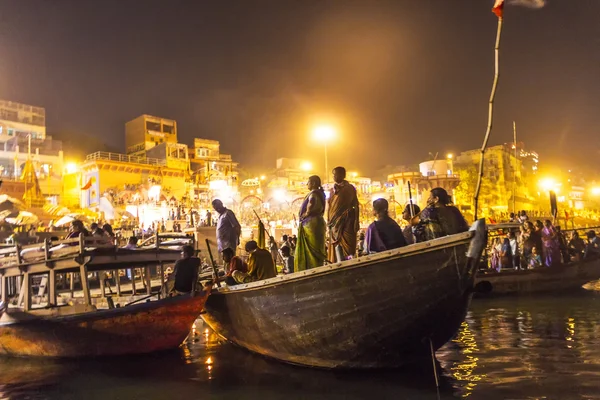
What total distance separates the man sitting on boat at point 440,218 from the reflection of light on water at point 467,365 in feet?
6.55

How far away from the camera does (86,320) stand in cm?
816

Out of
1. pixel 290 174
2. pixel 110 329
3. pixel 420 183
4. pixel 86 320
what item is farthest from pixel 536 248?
pixel 290 174

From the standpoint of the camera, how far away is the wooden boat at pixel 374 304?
5.37m

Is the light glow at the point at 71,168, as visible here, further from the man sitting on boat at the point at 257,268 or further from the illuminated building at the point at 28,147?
the man sitting on boat at the point at 257,268

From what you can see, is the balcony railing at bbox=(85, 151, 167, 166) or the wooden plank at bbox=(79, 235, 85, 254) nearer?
the wooden plank at bbox=(79, 235, 85, 254)

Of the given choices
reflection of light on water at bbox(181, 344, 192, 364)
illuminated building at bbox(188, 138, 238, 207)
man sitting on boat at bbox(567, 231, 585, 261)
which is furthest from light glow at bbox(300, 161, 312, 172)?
reflection of light on water at bbox(181, 344, 192, 364)

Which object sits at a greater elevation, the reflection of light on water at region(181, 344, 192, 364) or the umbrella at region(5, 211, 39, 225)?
the umbrella at region(5, 211, 39, 225)

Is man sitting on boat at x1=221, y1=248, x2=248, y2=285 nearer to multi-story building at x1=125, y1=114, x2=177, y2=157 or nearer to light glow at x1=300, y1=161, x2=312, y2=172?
multi-story building at x1=125, y1=114, x2=177, y2=157

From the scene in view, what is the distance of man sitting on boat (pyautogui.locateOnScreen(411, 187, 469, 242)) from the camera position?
634 centimetres

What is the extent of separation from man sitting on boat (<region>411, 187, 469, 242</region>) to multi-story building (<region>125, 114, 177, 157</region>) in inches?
1886

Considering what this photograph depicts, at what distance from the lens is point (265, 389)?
20.1 ft

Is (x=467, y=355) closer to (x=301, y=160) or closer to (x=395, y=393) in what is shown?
(x=395, y=393)

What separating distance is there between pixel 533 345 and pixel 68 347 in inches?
344

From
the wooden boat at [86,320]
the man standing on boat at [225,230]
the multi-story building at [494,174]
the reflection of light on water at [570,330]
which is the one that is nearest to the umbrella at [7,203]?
the wooden boat at [86,320]
